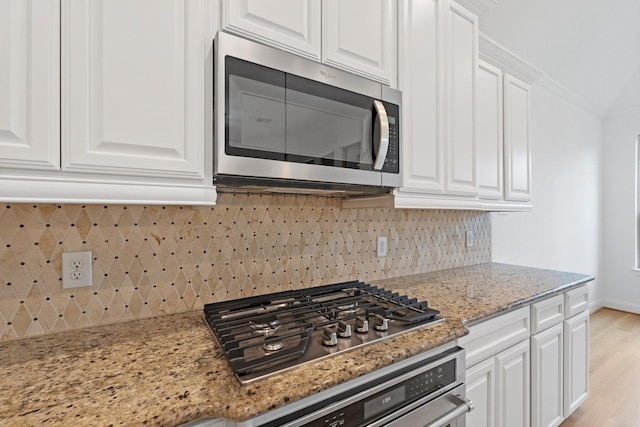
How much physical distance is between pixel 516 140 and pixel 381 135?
147cm

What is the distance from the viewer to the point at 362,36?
1332 mm

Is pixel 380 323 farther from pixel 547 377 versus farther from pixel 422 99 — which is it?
pixel 547 377

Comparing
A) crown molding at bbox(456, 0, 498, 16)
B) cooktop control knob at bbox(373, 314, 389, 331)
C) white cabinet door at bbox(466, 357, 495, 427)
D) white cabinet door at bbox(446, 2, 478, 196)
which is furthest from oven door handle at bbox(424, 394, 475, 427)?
crown molding at bbox(456, 0, 498, 16)

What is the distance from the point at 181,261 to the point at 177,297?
0.14 metres

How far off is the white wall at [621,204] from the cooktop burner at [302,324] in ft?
14.9

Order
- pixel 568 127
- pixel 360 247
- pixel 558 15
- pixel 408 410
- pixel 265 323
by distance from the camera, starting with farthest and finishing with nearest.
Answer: pixel 568 127, pixel 558 15, pixel 360 247, pixel 265 323, pixel 408 410

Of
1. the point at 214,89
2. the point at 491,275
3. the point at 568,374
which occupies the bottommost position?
the point at 568,374

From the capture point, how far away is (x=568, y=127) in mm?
3734

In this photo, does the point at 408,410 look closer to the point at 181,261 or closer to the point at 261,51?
the point at 181,261

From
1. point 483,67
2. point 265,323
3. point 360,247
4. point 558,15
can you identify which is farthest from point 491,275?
point 558,15

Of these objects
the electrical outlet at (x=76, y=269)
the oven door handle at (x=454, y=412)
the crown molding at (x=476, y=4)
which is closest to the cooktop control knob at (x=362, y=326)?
the oven door handle at (x=454, y=412)

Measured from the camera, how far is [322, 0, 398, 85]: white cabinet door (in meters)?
1.25

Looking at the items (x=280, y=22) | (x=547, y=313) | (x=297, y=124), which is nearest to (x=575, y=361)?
(x=547, y=313)

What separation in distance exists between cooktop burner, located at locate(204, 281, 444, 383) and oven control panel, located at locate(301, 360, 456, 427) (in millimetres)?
141
